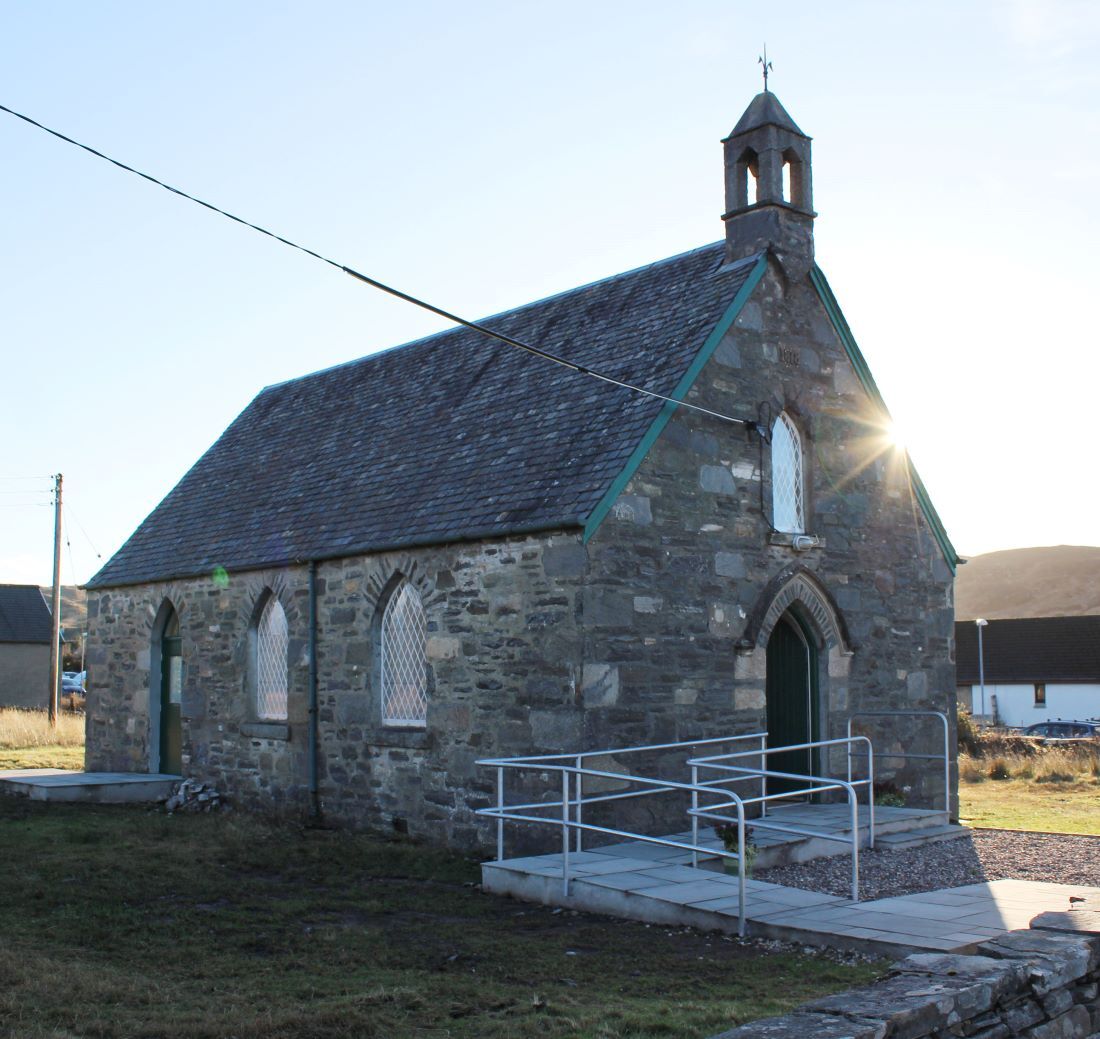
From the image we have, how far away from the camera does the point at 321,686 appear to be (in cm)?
1614

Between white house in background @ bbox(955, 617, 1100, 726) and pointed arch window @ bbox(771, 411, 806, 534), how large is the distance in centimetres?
4772

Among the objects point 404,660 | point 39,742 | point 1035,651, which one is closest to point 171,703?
point 404,660

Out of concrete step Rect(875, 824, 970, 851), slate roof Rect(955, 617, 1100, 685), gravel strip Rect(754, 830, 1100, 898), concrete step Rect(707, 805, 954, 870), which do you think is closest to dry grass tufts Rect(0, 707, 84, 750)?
concrete step Rect(707, 805, 954, 870)

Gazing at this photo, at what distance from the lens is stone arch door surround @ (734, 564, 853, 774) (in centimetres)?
1465

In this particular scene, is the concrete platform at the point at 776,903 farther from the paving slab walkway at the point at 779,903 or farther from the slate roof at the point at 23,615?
the slate roof at the point at 23,615

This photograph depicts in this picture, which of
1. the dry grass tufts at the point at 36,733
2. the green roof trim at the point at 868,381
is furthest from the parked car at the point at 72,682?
the green roof trim at the point at 868,381

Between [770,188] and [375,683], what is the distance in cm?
781

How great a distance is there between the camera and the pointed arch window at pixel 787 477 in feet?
50.3

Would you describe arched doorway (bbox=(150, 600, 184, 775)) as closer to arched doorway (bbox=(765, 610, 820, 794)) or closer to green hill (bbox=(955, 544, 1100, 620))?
arched doorway (bbox=(765, 610, 820, 794))

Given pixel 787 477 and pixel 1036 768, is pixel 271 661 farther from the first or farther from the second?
pixel 1036 768

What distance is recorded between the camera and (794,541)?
15.0 meters

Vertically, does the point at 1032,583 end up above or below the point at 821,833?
above

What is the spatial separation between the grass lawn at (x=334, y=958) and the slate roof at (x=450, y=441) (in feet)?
13.2

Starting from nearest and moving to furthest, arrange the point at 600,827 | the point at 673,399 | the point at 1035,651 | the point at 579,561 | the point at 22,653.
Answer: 1. the point at 600,827
2. the point at 579,561
3. the point at 673,399
4. the point at 22,653
5. the point at 1035,651
